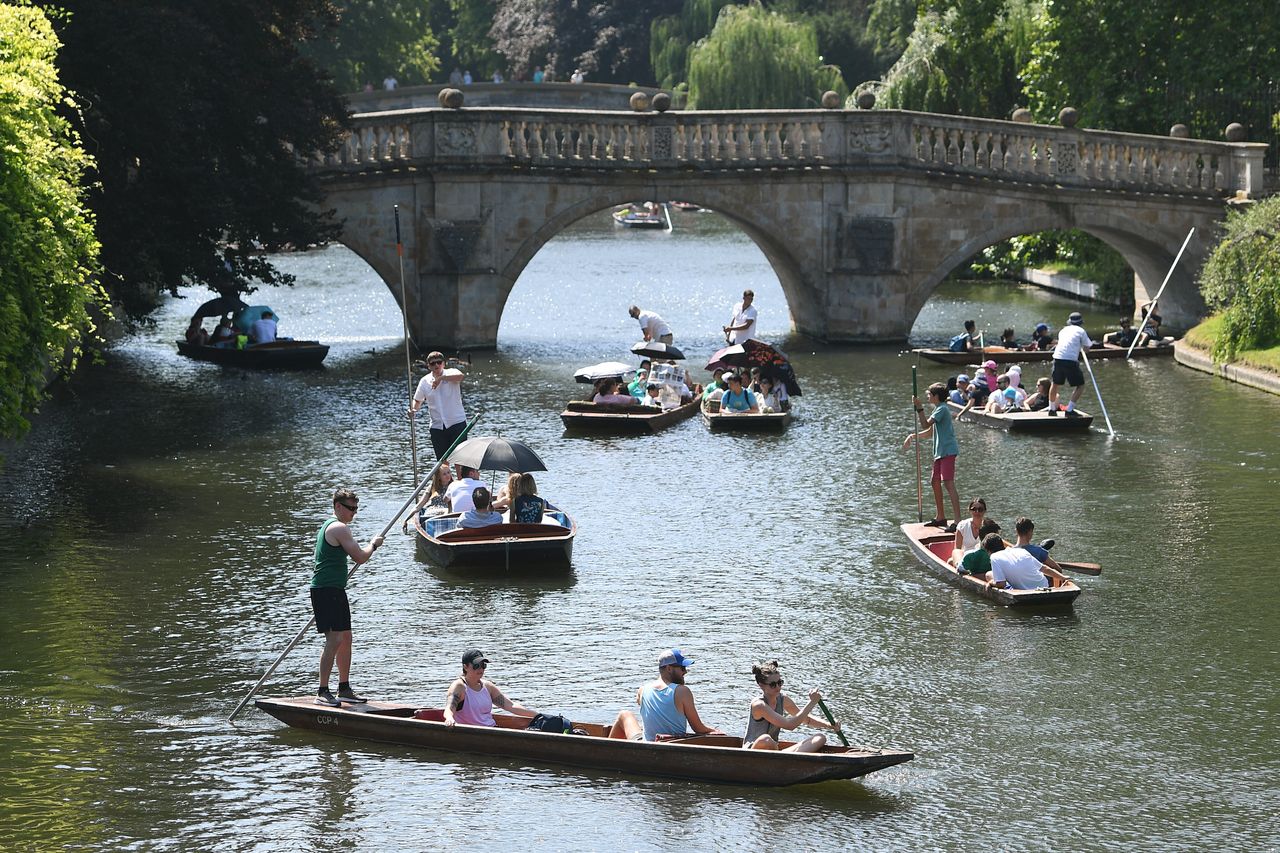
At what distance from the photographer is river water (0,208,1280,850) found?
14.8 m

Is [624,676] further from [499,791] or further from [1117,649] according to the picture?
[1117,649]

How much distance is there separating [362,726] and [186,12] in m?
22.1

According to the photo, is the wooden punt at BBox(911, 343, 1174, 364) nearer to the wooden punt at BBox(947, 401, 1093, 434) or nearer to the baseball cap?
the wooden punt at BBox(947, 401, 1093, 434)

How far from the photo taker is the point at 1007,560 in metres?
20.0

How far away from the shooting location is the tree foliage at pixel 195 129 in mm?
32594

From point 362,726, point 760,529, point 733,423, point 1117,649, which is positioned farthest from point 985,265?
point 362,726

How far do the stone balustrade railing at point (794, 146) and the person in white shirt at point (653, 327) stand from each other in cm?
568

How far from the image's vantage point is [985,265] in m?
55.9

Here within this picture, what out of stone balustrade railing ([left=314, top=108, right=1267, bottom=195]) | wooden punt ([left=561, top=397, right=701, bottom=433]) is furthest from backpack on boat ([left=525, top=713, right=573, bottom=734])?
stone balustrade railing ([left=314, top=108, right=1267, bottom=195])

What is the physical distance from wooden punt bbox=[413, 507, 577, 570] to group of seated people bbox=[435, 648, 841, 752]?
5.66 meters

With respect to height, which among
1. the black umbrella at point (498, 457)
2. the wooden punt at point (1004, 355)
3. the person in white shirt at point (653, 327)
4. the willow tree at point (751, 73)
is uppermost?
the willow tree at point (751, 73)

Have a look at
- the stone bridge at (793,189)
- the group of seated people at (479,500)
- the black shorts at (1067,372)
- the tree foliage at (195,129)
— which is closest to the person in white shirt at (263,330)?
the tree foliage at (195,129)

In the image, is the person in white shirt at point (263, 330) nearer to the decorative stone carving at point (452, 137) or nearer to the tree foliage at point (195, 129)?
the tree foliage at point (195, 129)

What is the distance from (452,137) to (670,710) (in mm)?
25527
